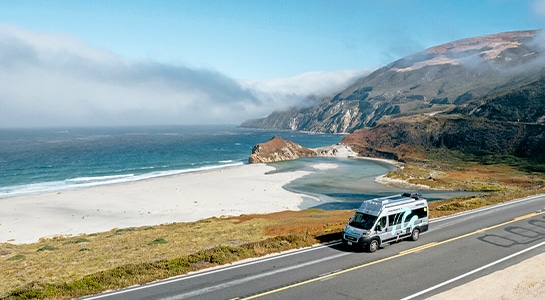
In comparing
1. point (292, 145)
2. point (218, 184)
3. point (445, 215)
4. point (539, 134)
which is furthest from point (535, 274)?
point (292, 145)

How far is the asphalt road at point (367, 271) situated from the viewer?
1500cm

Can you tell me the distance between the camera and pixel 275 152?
129375 millimetres

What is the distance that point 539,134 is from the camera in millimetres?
108500

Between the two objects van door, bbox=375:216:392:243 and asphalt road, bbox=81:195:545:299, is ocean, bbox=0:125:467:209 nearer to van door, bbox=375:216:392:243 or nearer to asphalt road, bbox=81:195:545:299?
asphalt road, bbox=81:195:545:299

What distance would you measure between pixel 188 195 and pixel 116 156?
78610 mm

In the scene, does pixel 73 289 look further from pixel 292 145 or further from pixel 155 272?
pixel 292 145

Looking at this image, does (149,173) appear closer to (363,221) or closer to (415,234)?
(363,221)

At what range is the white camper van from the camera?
66.5 ft

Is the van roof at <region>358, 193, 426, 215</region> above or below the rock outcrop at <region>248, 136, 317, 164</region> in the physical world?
above

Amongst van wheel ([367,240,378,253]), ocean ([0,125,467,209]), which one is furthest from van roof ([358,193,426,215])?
ocean ([0,125,467,209])

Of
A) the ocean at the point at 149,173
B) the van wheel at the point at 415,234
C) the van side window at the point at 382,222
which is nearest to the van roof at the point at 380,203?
the van side window at the point at 382,222

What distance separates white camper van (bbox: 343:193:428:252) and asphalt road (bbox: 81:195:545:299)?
1.93ft

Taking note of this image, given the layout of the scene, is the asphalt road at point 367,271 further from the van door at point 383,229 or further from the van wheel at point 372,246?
the van door at point 383,229

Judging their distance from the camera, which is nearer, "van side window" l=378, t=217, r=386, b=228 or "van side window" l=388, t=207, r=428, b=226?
"van side window" l=378, t=217, r=386, b=228
